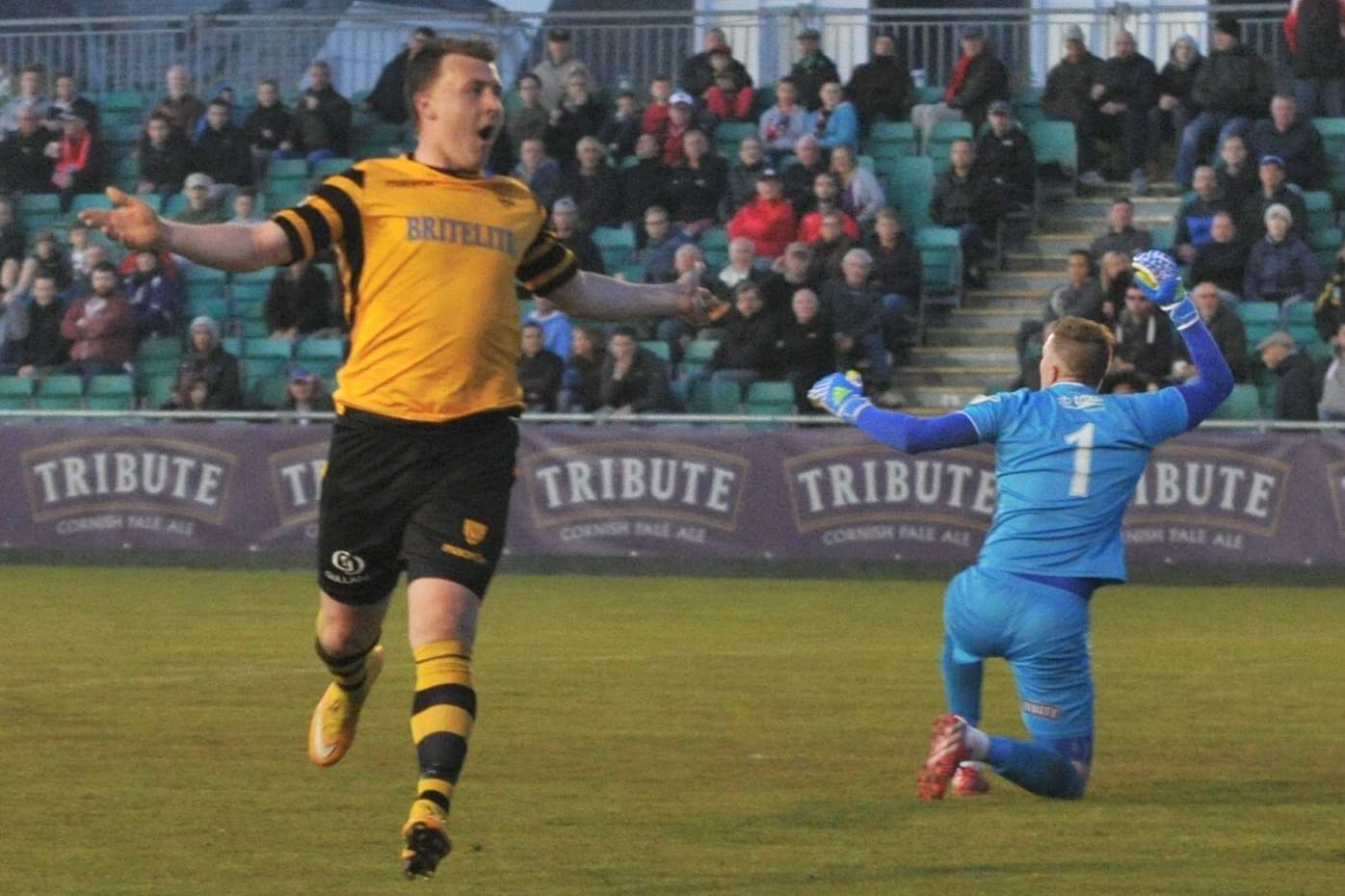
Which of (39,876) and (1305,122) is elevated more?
(1305,122)

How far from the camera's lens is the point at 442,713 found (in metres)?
7.09

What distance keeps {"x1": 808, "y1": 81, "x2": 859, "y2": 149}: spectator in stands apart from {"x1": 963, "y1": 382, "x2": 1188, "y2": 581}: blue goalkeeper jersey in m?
15.7

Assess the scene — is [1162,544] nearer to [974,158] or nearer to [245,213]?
[974,158]

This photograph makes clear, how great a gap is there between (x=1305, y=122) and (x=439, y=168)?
Answer: 54.1 ft

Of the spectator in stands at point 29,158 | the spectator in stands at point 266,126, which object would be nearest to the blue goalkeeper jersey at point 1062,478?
the spectator in stands at point 266,126

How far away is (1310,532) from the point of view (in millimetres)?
19266

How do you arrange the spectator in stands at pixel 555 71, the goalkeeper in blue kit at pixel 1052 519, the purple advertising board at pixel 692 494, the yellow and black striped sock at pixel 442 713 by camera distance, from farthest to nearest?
the spectator in stands at pixel 555 71, the purple advertising board at pixel 692 494, the goalkeeper in blue kit at pixel 1052 519, the yellow and black striped sock at pixel 442 713

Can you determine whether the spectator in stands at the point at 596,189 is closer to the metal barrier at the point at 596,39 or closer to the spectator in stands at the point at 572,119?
the spectator in stands at the point at 572,119

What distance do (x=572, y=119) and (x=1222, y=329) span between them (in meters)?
7.70

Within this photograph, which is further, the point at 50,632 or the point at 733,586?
the point at 733,586

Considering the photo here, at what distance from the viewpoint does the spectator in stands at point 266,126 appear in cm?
2628

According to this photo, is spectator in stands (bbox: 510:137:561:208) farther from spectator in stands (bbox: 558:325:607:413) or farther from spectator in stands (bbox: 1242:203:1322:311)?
spectator in stands (bbox: 1242:203:1322:311)

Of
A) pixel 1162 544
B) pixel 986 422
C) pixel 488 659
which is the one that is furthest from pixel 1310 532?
pixel 986 422

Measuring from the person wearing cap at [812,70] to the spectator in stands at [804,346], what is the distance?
3.96 m
